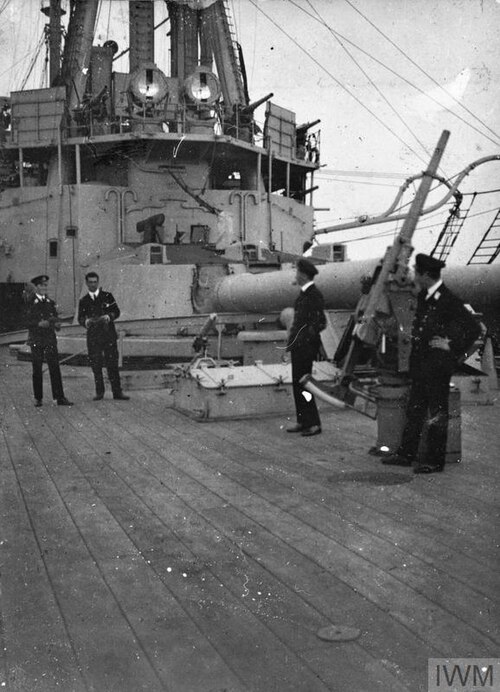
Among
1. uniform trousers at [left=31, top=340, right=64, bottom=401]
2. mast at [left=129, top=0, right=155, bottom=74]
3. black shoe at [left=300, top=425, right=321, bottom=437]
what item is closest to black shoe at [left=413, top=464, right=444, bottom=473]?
black shoe at [left=300, top=425, right=321, bottom=437]

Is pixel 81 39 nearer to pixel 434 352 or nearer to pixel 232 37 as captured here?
pixel 232 37

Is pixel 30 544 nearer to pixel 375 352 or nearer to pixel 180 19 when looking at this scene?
pixel 375 352

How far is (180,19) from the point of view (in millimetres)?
20562

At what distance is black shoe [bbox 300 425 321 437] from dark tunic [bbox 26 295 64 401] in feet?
10.4

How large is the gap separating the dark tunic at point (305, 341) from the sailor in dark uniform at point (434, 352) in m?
1.45

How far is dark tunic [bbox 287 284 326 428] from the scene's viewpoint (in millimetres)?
6531

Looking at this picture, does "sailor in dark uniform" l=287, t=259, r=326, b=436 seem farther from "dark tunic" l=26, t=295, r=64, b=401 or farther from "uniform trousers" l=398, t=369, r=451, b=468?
"dark tunic" l=26, t=295, r=64, b=401

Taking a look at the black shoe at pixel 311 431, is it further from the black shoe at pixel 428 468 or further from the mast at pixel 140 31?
the mast at pixel 140 31

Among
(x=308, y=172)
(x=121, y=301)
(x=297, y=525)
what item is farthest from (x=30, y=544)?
(x=308, y=172)

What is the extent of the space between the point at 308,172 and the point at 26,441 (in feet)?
50.9

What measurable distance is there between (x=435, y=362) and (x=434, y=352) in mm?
62

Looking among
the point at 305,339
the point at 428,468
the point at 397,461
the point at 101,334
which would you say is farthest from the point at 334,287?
Answer: the point at 428,468

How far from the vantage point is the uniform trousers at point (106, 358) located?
8.79 metres

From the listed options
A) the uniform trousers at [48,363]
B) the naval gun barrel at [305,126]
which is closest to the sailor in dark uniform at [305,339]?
the uniform trousers at [48,363]
